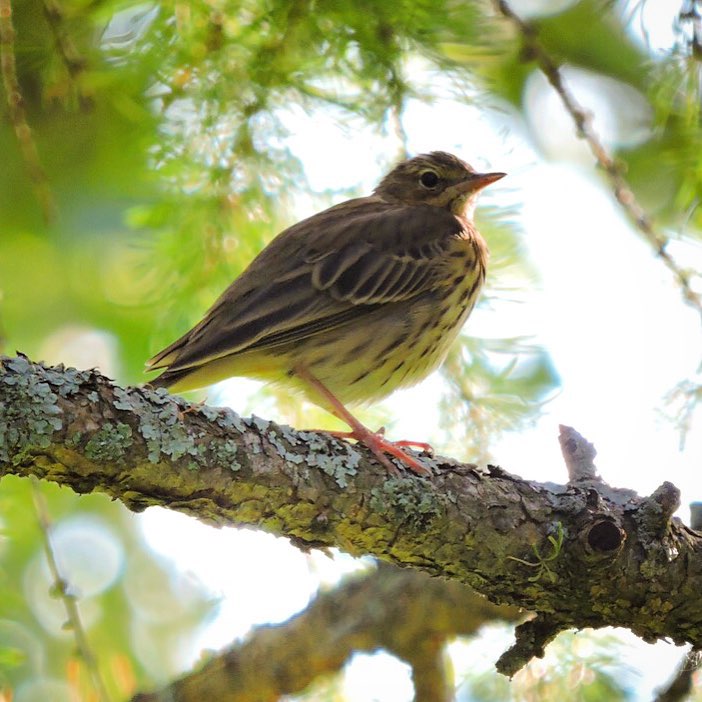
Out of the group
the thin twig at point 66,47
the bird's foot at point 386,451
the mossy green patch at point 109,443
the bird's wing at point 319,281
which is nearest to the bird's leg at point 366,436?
the bird's foot at point 386,451

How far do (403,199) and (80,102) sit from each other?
222 cm

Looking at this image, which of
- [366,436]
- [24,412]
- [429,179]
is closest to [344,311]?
[366,436]

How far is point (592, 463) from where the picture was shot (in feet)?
13.8

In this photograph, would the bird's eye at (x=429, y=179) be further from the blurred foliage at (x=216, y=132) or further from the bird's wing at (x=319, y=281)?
the blurred foliage at (x=216, y=132)

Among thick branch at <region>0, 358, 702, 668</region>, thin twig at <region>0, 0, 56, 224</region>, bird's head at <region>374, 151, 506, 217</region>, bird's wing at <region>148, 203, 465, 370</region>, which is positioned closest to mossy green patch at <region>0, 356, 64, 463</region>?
thick branch at <region>0, 358, 702, 668</region>

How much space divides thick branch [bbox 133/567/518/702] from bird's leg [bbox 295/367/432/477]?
27.5 inches

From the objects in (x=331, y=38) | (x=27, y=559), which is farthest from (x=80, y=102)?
(x=27, y=559)

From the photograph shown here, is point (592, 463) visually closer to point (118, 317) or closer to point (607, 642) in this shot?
point (607, 642)

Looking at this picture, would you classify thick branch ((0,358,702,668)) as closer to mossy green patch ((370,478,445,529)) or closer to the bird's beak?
mossy green patch ((370,478,445,529))

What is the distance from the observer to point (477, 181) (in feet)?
18.9

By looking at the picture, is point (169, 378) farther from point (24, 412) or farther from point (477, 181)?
point (477, 181)

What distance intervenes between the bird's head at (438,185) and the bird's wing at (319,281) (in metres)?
0.16

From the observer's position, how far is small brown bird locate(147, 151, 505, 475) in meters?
4.78

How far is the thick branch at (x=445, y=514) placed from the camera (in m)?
3.32
